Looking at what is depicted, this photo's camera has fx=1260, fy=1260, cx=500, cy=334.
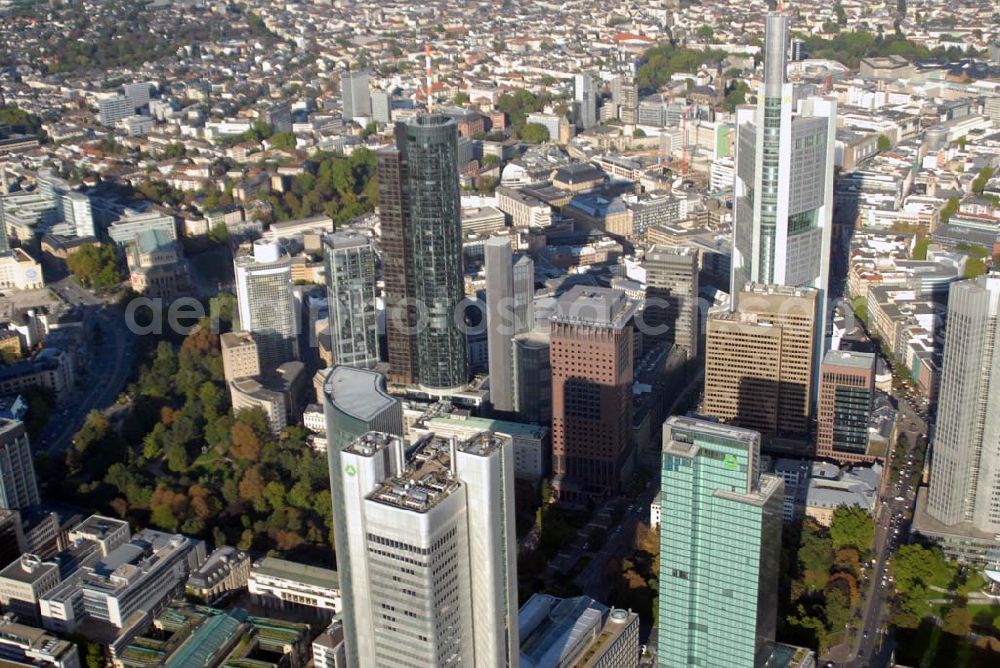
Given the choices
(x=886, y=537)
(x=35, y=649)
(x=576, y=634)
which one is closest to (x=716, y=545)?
(x=576, y=634)

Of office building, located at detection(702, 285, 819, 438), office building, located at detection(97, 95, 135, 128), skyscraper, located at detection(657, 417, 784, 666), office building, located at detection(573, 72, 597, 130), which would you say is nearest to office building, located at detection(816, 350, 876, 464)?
office building, located at detection(702, 285, 819, 438)

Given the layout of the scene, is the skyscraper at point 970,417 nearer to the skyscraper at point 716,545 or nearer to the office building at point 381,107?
the skyscraper at point 716,545

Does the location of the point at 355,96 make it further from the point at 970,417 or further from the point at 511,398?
the point at 970,417

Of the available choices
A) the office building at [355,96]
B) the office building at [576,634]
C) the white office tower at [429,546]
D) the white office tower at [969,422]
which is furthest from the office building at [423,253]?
the office building at [355,96]

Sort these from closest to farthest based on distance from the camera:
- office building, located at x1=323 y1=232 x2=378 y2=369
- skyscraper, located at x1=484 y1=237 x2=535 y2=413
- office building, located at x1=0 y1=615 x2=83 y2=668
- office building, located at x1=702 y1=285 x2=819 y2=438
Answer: office building, located at x1=0 y1=615 x2=83 y2=668 → office building, located at x1=702 y1=285 x2=819 y2=438 → skyscraper, located at x1=484 y1=237 x2=535 y2=413 → office building, located at x1=323 y1=232 x2=378 y2=369

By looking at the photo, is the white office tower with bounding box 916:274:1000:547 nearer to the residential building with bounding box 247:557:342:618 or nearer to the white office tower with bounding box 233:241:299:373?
the residential building with bounding box 247:557:342:618

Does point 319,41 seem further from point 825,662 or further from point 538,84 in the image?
point 825,662
